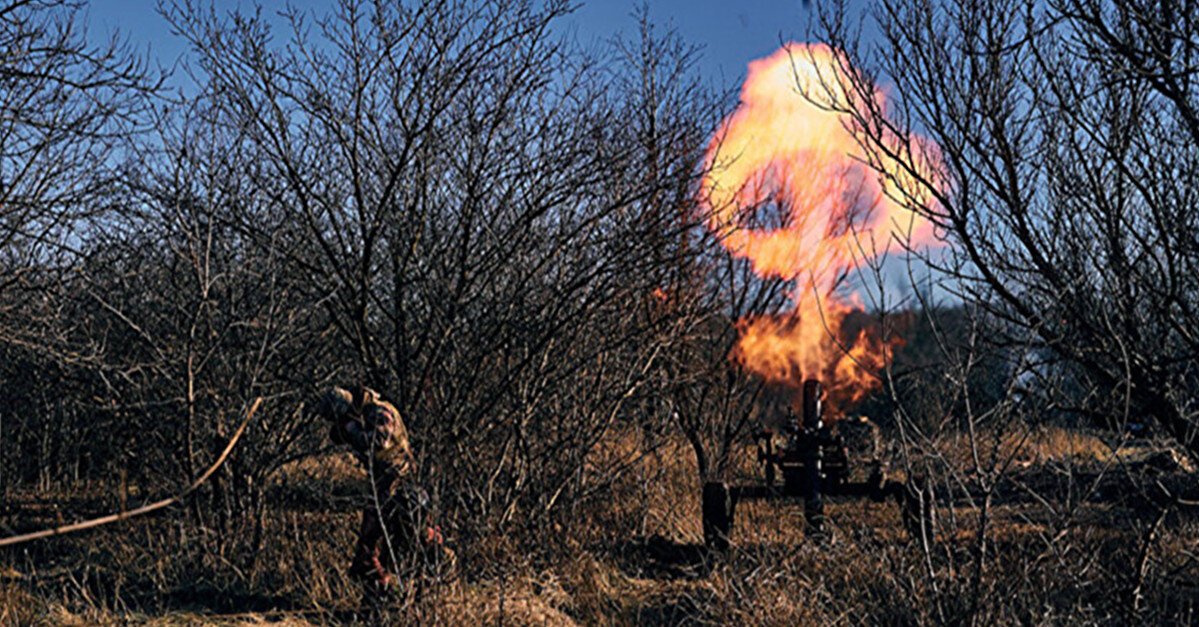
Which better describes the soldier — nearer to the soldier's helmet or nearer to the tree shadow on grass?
the soldier's helmet

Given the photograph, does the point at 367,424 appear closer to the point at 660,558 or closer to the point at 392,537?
the point at 392,537

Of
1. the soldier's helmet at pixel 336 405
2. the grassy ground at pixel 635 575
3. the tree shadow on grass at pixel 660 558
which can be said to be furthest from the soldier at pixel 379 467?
the tree shadow on grass at pixel 660 558

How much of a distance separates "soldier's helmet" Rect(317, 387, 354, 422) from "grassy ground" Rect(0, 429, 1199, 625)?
2.65 feet

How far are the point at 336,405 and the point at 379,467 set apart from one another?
588mm

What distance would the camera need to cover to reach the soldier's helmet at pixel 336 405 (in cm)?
584

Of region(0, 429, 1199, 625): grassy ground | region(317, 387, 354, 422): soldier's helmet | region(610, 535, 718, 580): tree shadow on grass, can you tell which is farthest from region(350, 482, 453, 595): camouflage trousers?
region(610, 535, 718, 580): tree shadow on grass

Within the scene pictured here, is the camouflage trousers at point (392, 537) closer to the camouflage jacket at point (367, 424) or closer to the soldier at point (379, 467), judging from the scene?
the soldier at point (379, 467)

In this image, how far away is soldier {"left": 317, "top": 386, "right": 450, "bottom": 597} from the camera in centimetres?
584

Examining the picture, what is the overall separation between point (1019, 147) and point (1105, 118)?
1.71ft

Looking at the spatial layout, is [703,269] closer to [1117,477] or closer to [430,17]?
[430,17]

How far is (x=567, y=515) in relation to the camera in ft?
25.0

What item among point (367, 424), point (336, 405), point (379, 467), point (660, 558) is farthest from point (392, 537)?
point (660, 558)

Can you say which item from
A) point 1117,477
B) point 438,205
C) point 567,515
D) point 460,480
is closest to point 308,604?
point 460,480

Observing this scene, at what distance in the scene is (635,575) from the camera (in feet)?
24.5
